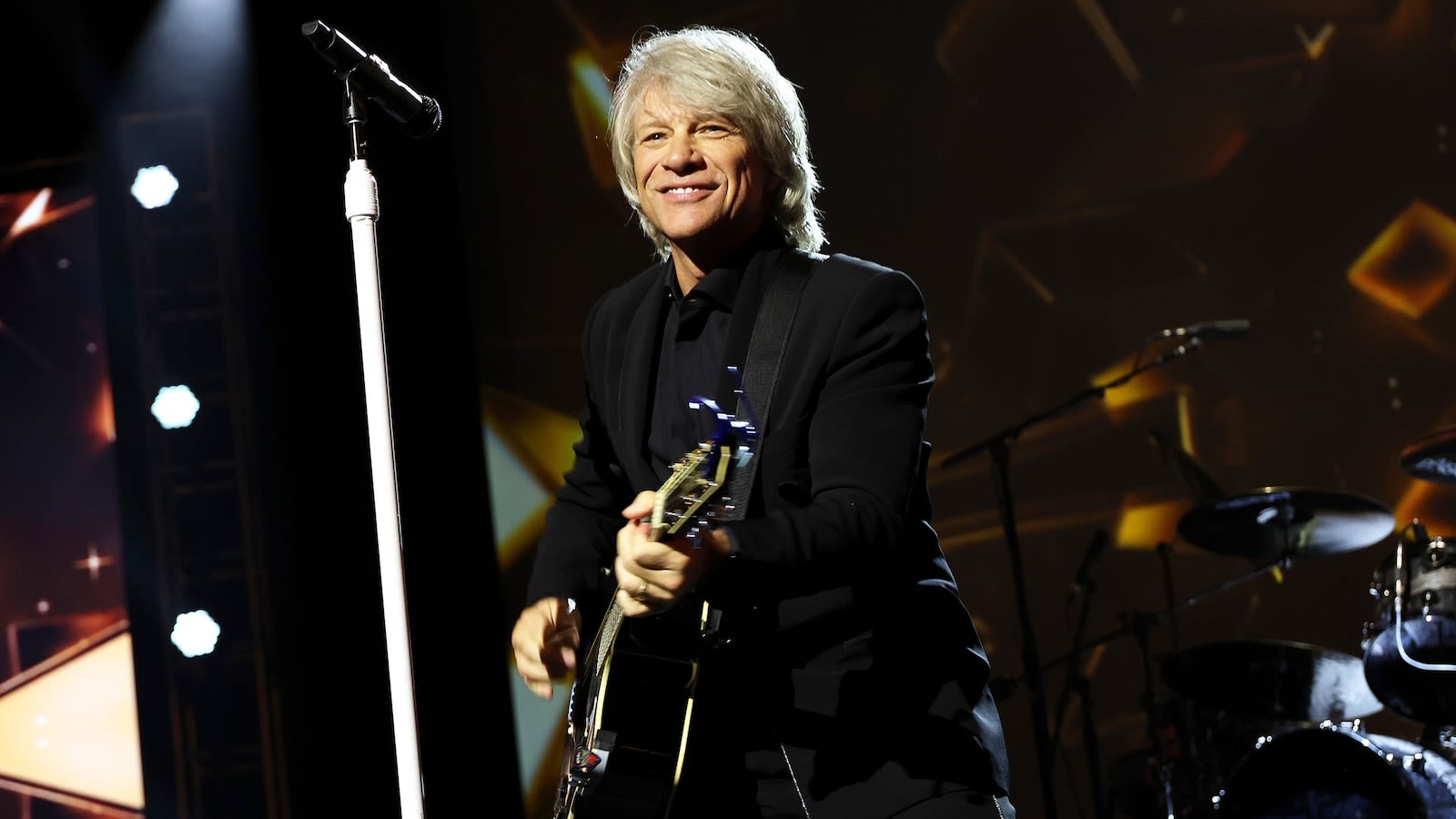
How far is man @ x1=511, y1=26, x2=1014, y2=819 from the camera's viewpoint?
1.63 metres

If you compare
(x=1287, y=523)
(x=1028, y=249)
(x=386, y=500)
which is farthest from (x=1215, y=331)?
(x=386, y=500)

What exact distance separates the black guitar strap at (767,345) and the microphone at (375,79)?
0.55 metres

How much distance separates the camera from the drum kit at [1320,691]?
3.78 m

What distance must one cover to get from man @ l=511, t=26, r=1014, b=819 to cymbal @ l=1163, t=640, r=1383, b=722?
8.82ft

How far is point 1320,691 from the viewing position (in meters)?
4.38

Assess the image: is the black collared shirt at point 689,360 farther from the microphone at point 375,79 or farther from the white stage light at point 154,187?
the white stage light at point 154,187

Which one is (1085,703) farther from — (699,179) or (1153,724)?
(699,179)

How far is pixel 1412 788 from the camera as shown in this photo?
368 cm

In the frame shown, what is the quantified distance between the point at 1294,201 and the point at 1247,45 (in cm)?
57

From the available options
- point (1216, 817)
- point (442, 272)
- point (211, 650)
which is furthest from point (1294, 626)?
point (211, 650)

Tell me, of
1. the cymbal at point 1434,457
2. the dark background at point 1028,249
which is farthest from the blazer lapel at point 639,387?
the cymbal at point 1434,457

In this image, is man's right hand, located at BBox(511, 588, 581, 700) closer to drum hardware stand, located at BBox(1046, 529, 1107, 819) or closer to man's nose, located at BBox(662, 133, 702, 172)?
man's nose, located at BBox(662, 133, 702, 172)

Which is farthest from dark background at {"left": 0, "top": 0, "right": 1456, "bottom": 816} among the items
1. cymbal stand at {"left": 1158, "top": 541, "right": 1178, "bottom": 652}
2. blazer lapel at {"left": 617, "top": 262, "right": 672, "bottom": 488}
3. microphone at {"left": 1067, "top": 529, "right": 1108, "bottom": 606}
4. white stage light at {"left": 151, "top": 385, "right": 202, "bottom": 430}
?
blazer lapel at {"left": 617, "top": 262, "right": 672, "bottom": 488}

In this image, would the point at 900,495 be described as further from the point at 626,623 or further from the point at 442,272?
the point at 442,272
